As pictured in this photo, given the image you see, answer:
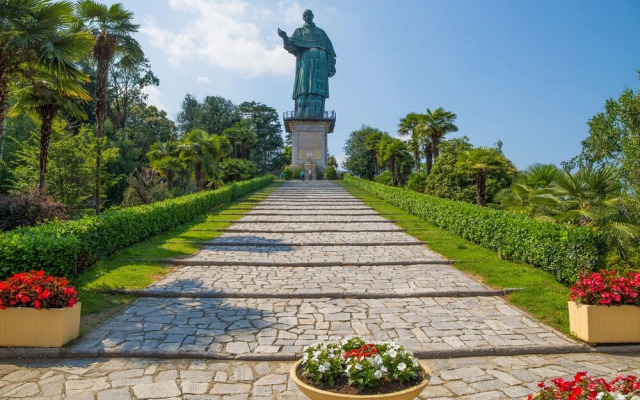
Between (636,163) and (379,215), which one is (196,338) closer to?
(379,215)

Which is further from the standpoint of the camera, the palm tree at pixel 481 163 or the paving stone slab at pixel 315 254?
the palm tree at pixel 481 163

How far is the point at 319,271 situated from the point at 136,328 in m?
4.48

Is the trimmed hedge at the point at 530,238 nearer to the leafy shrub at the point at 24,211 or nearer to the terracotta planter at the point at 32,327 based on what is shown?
the terracotta planter at the point at 32,327

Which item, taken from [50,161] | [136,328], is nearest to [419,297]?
[136,328]

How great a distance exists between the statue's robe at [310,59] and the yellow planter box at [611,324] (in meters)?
49.3

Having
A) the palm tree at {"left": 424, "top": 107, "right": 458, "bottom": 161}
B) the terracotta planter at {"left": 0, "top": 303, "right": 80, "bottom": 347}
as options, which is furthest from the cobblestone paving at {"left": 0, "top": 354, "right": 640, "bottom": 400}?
the palm tree at {"left": 424, "top": 107, "right": 458, "bottom": 161}

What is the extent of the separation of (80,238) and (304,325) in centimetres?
532

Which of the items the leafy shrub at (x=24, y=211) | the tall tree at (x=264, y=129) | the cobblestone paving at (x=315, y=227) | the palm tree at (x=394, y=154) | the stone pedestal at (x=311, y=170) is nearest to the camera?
the leafy shrub at (x=24, y=211)

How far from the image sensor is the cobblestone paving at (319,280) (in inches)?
322

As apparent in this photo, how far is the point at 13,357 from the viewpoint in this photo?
521cm

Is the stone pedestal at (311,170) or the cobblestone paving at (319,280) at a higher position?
the stone pedestal at (311,170)

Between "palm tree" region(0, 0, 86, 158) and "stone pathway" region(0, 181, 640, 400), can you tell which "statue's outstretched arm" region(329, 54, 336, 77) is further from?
"stone pathway" region(0, 181, 640, 400)

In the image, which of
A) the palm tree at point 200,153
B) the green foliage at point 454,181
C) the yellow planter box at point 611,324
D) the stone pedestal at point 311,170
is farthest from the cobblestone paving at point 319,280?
the stone pedestal at point 311,170

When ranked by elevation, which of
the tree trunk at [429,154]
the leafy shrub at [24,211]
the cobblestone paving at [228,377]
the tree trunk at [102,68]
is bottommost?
the cobblestone paving at [228,377]
